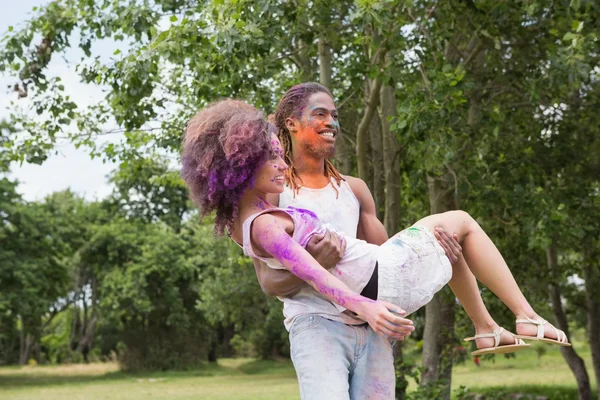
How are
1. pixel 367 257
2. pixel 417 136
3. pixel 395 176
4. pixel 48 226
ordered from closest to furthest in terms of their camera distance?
pixel 367 257 → pixel 417 136 → pixel 395 176 → pixel 48 226

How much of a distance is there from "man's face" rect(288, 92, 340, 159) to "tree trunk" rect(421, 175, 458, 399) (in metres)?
7.10

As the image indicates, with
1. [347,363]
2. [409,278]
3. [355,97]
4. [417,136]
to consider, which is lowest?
[347,363]

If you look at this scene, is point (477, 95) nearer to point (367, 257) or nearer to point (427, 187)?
point (427, 187)

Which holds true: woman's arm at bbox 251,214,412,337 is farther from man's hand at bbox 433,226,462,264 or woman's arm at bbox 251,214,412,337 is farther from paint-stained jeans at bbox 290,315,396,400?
man's hand at bbox 433,226,462,264

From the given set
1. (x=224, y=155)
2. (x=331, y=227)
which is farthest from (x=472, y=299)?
(x=224, y=155)

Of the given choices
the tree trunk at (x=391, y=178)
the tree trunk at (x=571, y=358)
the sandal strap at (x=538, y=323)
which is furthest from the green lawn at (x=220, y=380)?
the sandal strap at (x=538, y=323)

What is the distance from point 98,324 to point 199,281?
33.8 feet

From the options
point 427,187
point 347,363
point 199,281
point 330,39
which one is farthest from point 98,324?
point 347,363

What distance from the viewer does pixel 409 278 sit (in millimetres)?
3281

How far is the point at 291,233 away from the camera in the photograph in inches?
129

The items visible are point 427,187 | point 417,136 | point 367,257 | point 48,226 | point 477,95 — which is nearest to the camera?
point 367,257

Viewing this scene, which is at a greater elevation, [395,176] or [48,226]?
[48,226]

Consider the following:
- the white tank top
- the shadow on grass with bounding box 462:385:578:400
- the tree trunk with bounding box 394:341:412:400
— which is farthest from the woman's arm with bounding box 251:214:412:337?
the shadow on grass with bounding box 462:385:578:400

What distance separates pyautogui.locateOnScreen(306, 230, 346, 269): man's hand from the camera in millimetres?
3230
